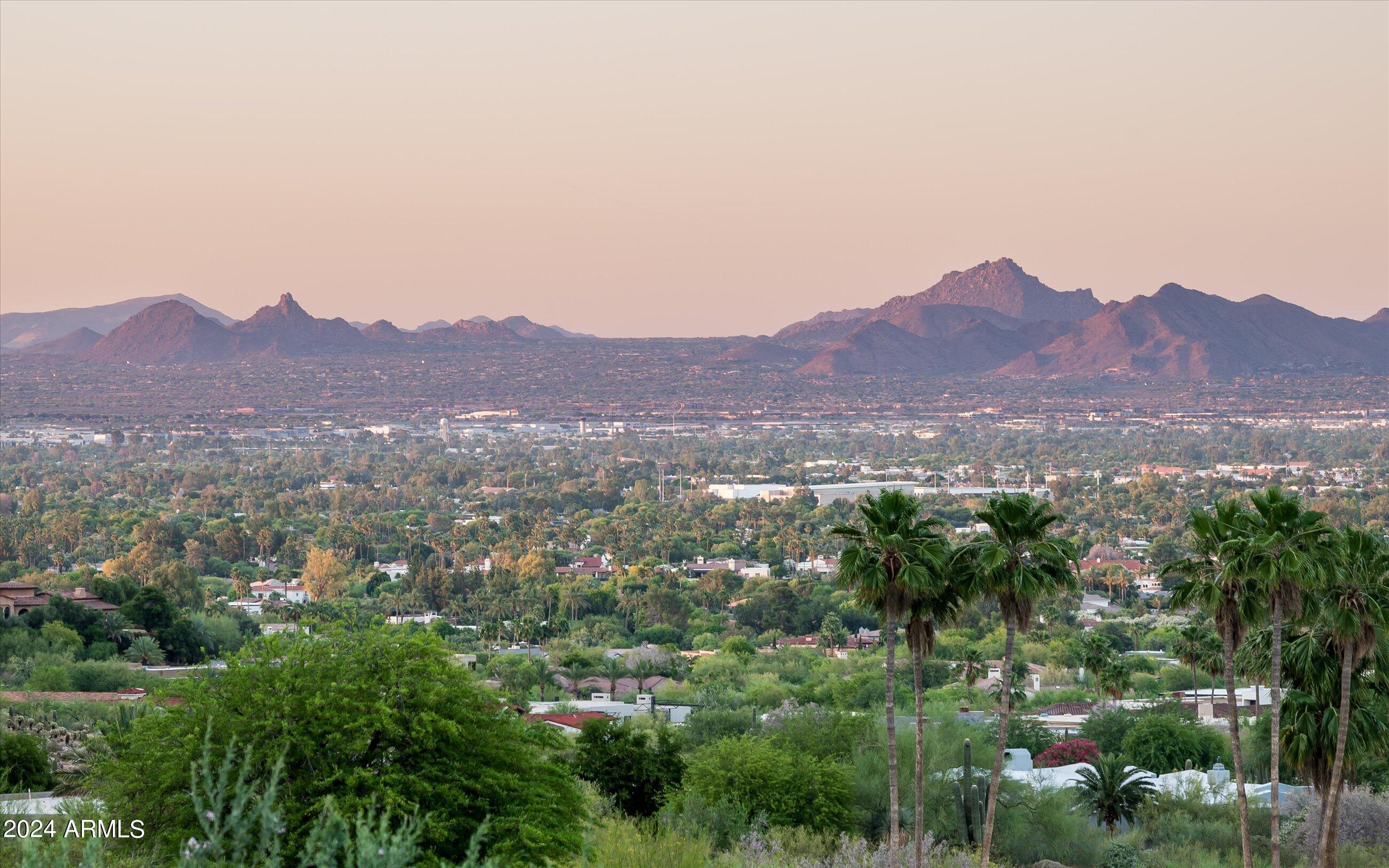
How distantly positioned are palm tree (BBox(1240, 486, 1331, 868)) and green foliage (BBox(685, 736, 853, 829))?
6.72m

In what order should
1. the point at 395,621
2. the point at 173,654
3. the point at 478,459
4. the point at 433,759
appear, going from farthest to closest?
the point at 478,459 → the point at 395,621 → the point at 173,654 → the point at 433,759

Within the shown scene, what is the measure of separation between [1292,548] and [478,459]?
165 meters

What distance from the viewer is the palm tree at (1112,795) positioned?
27.6 metres

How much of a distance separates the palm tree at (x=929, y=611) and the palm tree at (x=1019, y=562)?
16.0 inches

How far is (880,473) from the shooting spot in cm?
16025

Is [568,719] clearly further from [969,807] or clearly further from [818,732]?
[969,807]

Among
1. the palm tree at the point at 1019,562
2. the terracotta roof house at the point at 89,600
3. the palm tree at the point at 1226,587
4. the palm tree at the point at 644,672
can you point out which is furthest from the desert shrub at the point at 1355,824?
the terracotta roof house at the point at 89,600

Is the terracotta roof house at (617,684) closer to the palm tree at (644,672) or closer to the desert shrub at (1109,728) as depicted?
the palm tree at (644,672)

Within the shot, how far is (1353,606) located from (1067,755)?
1321 centimetres

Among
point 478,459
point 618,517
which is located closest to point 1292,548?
point 618,517

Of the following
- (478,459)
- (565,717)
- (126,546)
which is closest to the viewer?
(565,717)

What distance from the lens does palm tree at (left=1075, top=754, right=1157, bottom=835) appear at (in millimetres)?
27562

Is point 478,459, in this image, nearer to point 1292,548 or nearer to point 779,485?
point 779,485

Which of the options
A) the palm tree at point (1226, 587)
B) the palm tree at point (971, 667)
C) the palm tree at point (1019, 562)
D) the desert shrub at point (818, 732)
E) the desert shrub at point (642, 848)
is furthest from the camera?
the palm tree at point (971, 667)
